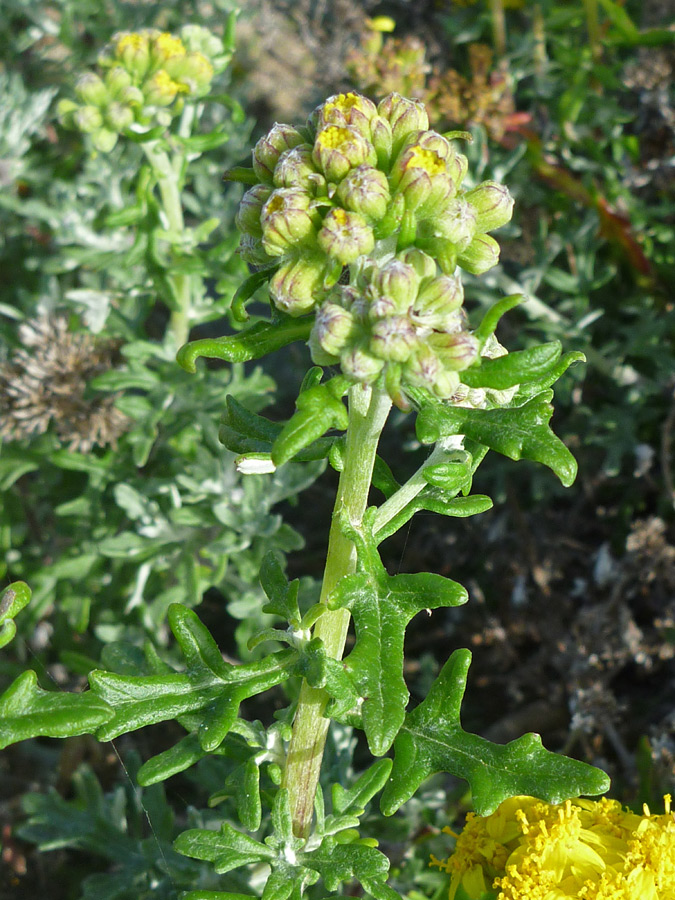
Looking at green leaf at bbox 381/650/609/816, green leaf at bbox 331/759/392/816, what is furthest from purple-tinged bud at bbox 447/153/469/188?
green leaf at bbox 331/759/392/816

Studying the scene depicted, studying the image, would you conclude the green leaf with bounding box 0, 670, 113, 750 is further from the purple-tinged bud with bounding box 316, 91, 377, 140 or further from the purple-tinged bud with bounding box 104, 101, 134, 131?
the purple-tinged bud with bounding box 104, 101, 134, 131

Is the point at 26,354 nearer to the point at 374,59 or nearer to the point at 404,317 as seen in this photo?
the point at 374,59

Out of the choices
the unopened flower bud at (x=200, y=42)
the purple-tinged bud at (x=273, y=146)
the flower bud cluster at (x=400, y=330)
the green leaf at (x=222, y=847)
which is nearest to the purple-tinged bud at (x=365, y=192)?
the flower bud cluster at (x=400, y=330)

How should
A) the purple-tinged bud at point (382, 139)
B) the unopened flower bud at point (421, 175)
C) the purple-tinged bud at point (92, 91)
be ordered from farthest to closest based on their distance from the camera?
1. the purple-tinged bud at point (92, 91)
2. the purple-tinged bud at point (382, 139)
3. the unopened flower bud at point (421, 175)

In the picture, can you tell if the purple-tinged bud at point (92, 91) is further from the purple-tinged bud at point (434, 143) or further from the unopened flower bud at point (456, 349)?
the unopened flower bud at point (456, 349)

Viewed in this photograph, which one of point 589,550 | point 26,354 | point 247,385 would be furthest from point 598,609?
point 26,354
